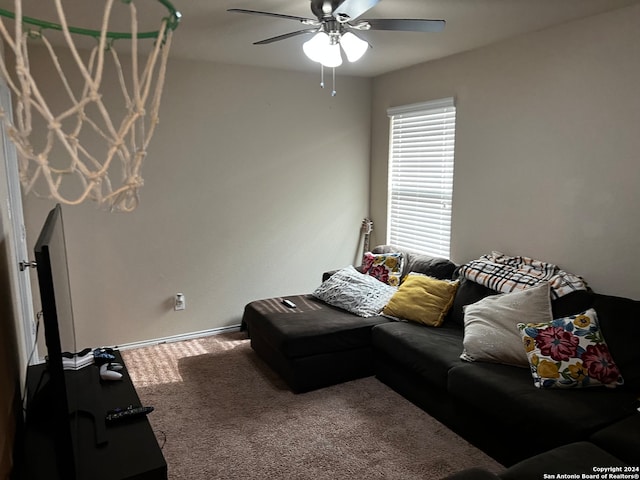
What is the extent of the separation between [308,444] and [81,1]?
8.82ft

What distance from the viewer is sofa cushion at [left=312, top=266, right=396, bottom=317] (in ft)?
11.7

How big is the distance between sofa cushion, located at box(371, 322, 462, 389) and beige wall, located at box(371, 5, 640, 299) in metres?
0.88

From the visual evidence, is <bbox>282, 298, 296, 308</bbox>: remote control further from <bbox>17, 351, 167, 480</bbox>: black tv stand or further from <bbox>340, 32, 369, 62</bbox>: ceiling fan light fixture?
<bbox>340, 32, 369, 62</bbox>: ceiling fan light fixture

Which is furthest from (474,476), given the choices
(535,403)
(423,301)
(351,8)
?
(351,8)

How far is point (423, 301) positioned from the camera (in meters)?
3.33

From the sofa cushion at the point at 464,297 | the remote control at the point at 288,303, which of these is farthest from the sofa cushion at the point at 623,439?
the remote control at the point at 288,303

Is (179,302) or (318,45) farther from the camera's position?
(179,302)

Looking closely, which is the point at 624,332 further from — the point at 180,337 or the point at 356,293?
the point at 180,337

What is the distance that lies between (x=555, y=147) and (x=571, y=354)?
1.40 meters

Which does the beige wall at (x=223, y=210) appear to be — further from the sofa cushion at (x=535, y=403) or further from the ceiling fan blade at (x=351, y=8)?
the sofa cushion at (x=535, y=403)

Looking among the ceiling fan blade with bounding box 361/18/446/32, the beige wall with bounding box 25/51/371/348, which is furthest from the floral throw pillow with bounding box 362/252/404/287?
the ceiling fan blade with bounding box 361/18/446/32

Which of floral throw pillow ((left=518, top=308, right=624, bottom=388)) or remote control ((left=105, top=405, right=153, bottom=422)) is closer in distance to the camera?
remote control ((left=105, top=405, right=153, bottom=422))

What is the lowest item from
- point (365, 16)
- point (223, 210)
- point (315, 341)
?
point (315, 341)

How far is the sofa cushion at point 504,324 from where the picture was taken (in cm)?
256
